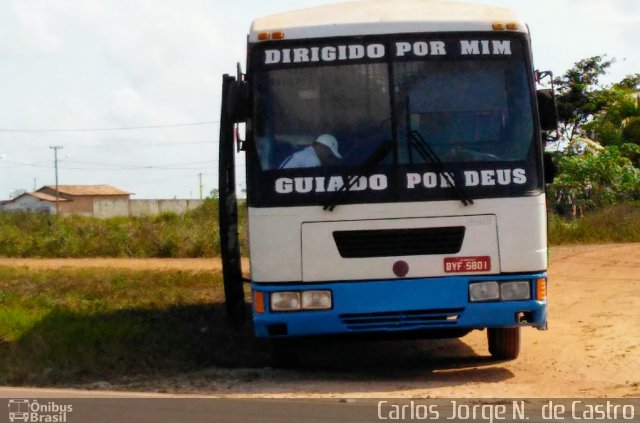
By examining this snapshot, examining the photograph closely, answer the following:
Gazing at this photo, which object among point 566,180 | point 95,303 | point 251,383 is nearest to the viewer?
point 251,383

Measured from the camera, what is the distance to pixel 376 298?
780 centimetres

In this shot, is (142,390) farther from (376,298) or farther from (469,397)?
(469,397)

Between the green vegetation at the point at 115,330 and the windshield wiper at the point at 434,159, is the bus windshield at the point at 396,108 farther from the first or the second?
the green vegetation at the point at 115,330

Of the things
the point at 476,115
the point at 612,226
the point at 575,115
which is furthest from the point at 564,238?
the point at 575,115

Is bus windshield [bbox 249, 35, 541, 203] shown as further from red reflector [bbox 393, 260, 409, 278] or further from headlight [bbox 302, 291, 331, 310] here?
headlight [bbox 302, 291, 331, 310]

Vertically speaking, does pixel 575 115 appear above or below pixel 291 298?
above

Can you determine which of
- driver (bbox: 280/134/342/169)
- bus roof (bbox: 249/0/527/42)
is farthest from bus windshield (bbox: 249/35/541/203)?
bus roof (bbox: 249/0/527/42)

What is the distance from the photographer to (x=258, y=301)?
7949 millimetres

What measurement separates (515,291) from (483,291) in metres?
0.26

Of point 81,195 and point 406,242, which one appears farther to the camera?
point 81,195

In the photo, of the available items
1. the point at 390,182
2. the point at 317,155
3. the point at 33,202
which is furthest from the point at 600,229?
the point at 33,202

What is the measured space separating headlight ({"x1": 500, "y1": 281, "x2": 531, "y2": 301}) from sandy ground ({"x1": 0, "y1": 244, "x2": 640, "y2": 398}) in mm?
738

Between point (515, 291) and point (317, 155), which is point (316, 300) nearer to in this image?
point (317, 155)

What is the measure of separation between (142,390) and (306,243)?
2051 millimetres
